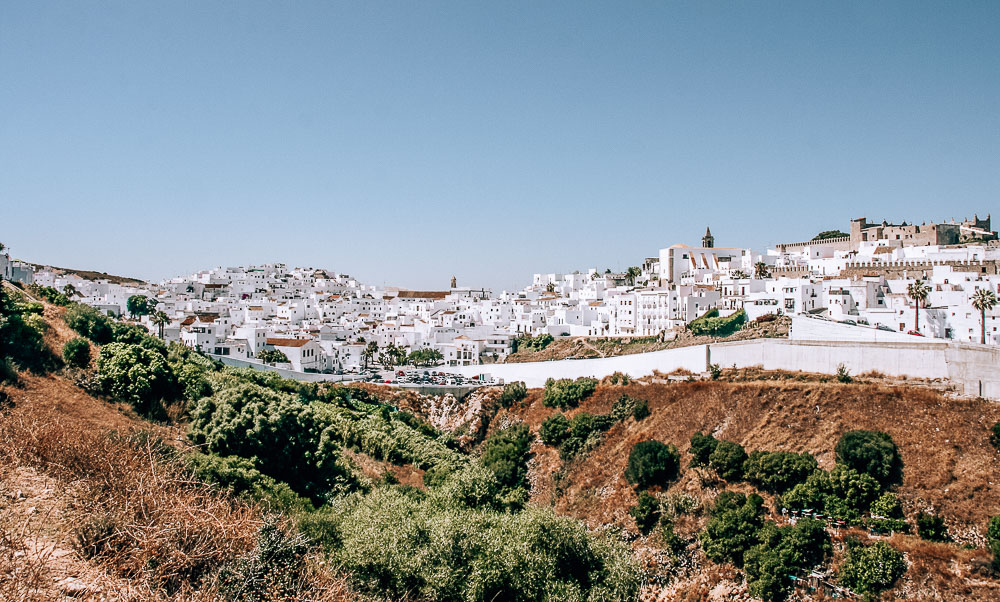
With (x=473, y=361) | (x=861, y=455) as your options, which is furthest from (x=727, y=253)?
(x=861, y=455)

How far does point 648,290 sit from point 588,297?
10028 mm

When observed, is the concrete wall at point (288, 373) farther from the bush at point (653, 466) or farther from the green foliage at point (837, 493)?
the green foliage at point (837, 493)

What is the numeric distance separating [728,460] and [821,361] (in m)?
7.68

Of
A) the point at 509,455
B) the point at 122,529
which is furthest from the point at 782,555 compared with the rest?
the point at 122,529

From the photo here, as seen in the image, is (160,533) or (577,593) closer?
(160,533)

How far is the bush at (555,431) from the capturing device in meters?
25.2

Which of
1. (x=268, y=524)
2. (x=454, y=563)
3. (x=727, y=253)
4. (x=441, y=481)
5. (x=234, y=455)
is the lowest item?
(x=441, y=481)

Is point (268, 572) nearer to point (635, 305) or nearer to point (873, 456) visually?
point (873, 456)

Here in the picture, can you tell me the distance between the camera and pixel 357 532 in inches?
422

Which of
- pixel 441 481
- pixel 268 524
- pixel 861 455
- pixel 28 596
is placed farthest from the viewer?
pixel 441 481

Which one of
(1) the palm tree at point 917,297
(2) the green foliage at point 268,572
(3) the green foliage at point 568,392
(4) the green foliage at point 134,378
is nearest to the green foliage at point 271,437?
(4) the green foliage at point 134,378

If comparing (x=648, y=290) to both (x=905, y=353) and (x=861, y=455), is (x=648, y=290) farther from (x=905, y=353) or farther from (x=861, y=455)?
(x=861, y=455)

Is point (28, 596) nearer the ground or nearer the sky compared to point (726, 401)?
nearer the sky

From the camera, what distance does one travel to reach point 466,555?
1084 centimetres
